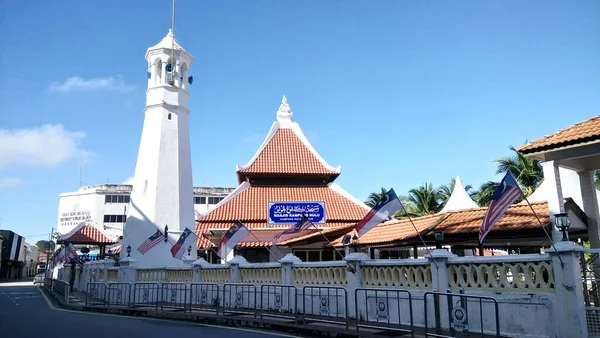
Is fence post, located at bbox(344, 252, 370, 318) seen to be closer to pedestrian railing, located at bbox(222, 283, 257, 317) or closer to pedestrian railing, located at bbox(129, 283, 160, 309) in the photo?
pedestrian railing, located at bbox(222, 283, 257, 317)

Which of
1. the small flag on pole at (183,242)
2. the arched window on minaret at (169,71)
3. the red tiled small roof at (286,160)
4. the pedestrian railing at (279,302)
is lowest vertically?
the pedestrian railing at (279,302)

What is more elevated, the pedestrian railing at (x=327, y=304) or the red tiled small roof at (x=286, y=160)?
the red tiled small roof at (x=286, y=160)

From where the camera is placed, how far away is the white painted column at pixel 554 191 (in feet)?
41.2

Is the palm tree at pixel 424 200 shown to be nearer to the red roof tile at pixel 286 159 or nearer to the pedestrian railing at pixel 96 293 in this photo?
the red roof tile at pixel 286 159

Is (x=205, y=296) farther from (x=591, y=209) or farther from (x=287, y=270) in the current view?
(x=591, y=209)

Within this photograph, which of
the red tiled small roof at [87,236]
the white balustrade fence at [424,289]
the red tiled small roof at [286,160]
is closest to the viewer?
the white balustrade fence at [424,289]

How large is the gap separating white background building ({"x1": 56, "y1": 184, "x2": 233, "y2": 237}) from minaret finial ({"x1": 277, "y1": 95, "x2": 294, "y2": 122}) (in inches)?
1827

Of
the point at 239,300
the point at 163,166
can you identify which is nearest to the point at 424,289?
the point at 239,300

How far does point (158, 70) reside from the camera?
2597cm

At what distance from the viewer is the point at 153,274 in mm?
21234

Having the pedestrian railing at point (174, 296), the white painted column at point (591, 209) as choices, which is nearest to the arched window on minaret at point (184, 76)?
the pedestrian railing at point (174, 296)

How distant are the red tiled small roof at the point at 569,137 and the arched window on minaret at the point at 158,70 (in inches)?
746

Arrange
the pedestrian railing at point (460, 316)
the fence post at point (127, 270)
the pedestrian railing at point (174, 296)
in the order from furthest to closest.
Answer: the fence post at point (127, 270) → the pedestrian railing at point (174, 296) → the pedestrian railing at point (460, 316)

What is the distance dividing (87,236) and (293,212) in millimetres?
16828
